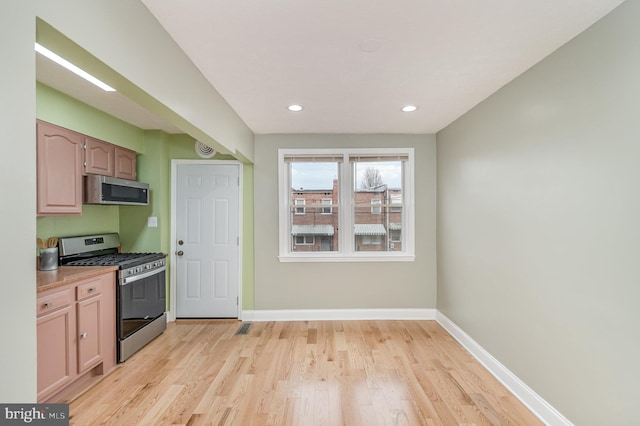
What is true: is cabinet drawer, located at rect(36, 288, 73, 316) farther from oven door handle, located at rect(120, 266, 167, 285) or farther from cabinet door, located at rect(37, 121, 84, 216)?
cabinet door, located at rect(37, 121, 84, 216)

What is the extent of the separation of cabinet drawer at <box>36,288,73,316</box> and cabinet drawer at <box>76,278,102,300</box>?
80 millimetres

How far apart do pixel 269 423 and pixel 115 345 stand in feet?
5.86

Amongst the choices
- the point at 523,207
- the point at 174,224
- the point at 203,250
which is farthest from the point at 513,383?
the point at 174,224

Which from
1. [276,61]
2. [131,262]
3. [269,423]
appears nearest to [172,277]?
[131,262]

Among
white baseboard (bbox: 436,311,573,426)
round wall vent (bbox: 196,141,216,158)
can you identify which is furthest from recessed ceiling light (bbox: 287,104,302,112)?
white baseboard (bbox: 436,311,573,426)

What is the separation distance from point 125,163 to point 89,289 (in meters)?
1.67

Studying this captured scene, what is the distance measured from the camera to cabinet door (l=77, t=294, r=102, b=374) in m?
2.45

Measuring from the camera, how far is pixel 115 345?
2.86 m

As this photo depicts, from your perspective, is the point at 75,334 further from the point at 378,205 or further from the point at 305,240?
the point at 378,205

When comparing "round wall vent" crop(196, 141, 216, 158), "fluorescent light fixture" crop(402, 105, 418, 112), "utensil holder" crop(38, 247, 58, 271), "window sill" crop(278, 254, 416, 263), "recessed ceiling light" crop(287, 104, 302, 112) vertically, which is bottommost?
"window sill" crop(278, 254, 416, 263)

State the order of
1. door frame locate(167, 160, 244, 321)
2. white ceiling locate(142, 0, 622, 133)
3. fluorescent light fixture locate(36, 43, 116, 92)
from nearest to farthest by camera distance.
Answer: white ceiling locate(142, 0, 622, 133), fluorescent light fixture locate(36, 43, 116, 92), door frame locate(167, 160, 244, 321)

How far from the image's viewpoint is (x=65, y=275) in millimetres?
2430

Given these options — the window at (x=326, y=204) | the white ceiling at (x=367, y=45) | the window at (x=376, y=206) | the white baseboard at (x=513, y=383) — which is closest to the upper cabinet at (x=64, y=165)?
the white ceiling at (x=367, y=45)

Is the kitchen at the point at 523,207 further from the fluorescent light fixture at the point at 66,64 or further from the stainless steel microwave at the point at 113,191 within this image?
the stainless steel microwave at the point at 113,191
